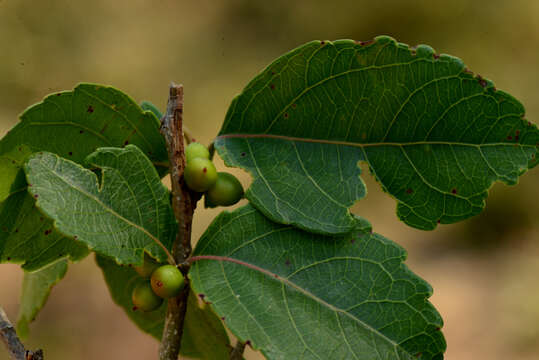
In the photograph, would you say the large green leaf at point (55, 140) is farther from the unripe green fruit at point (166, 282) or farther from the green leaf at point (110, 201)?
the unripe green fruit at point (166, 282)

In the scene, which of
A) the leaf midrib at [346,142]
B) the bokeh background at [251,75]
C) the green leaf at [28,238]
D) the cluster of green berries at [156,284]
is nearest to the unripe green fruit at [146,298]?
the cluster of green berries at [156,284]

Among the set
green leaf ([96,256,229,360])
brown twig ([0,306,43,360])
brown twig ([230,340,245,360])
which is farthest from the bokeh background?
brown twig ([0,306,43,360])

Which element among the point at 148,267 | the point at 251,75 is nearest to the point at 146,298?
the point at 148,267

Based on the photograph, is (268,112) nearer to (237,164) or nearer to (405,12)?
(237,164)

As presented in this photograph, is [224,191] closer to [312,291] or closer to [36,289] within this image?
[312,291]

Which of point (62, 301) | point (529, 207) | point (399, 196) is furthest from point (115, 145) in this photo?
point (529, 207)
